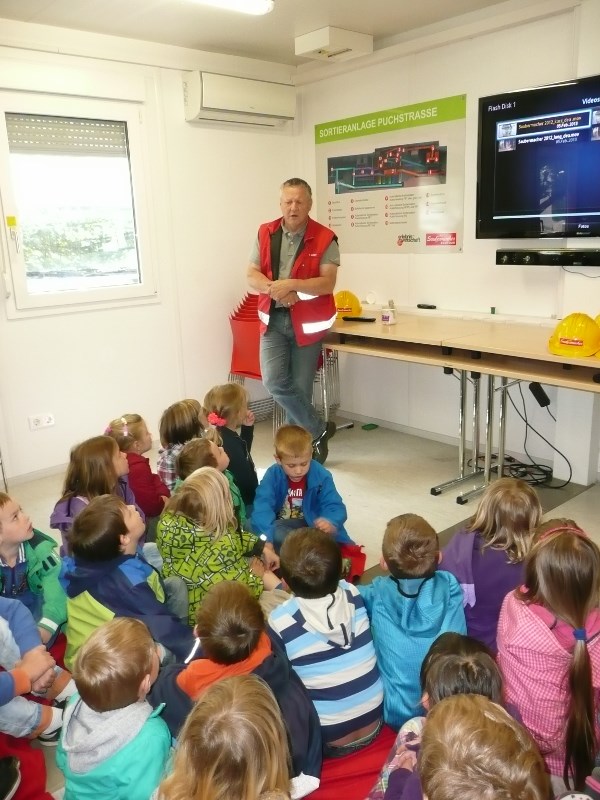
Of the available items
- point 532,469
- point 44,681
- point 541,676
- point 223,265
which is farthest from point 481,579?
point 223,265

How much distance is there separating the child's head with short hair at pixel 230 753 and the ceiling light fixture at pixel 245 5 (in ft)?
11.4

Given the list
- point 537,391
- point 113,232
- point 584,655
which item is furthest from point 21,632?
point 113,232

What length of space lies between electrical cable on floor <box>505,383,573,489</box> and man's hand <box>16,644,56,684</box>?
2.90m

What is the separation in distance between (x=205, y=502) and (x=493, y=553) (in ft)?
3.04

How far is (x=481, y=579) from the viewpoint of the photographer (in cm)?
205

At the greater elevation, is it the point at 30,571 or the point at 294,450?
the point at 294,450

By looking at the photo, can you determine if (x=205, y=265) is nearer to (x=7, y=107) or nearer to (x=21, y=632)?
(x=7, y=107)

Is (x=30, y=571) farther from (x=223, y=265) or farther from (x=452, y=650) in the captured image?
(x=223, y=265)

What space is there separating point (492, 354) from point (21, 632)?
2.72 meters

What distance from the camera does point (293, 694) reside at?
1.61 meters

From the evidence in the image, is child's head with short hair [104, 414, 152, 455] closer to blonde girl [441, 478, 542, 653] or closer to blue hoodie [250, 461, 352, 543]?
blue hoodie [250, 461, 352, 543]

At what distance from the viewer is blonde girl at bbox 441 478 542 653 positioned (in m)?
2.03

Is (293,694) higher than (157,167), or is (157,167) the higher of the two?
(157,167)

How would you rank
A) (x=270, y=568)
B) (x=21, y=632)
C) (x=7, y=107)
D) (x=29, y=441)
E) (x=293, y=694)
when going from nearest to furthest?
(x=293, y=694) → (x=21, y=632) → (x=270, y=568) → (x=7, y=107) → (x=29, y=441)
